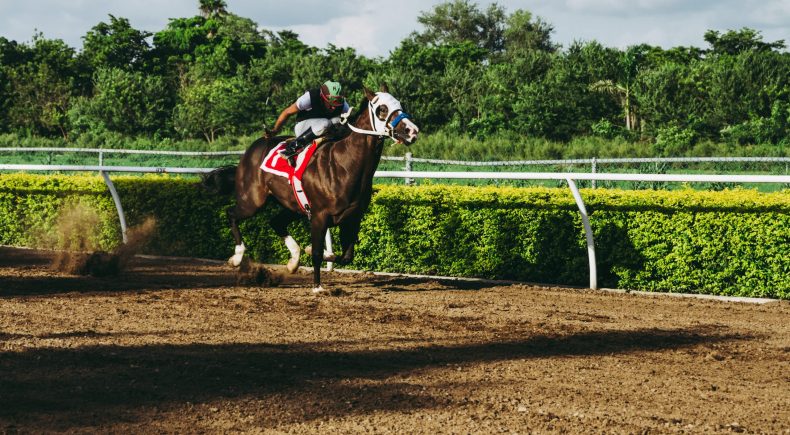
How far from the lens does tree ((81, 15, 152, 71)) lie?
49.4 metres

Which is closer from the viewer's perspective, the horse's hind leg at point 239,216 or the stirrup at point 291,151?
the stirrup at point 291,151

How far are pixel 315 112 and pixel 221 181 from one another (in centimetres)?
179

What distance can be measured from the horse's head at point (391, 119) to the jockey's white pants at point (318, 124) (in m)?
0.90

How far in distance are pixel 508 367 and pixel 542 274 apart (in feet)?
13.9

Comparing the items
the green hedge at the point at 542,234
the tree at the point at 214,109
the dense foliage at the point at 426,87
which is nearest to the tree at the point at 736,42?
the dense foliage at the point at 426,87

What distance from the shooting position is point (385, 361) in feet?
20.6

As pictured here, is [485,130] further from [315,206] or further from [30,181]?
[315,206]

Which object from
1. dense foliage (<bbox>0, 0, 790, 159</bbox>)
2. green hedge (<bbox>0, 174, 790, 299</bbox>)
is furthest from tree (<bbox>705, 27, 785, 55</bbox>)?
green hedge (<bbox>0, 174, 790, 299</bbox>)

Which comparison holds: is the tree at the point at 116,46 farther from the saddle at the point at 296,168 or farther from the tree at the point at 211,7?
the saddle at the point at 296,168

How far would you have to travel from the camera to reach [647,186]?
1762cm

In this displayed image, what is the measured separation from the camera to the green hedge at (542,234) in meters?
9.16

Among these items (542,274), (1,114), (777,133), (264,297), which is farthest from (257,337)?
(1,114)

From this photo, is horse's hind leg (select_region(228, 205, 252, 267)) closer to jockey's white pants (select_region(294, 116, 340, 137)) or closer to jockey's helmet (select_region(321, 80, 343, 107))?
jockey's white pants (select_region(294, 116, 340, 137))

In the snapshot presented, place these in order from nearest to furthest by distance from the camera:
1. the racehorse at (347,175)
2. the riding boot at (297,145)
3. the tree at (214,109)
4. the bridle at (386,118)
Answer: the bridle at (386,118)
the racehorse at (347,175)
the riding boot at (297,145)
the tree at (214,109)
